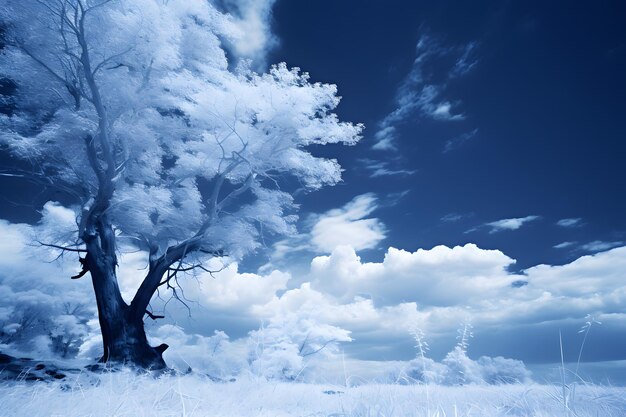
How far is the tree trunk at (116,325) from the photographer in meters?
9.71

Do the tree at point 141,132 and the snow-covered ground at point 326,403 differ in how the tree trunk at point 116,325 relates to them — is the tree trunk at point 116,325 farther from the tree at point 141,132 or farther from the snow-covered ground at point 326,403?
the snow-covered ground at point 326,403

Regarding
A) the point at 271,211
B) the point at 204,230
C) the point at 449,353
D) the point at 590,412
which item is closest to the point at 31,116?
the point at 204,230

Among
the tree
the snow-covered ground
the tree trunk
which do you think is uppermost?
the tree

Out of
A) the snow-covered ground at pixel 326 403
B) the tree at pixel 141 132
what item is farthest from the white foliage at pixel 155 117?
the snow-covered ground at pixel 326 403

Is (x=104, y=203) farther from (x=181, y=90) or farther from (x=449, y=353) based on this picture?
(x=449, y=353)

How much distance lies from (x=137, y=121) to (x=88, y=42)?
2234 millimetres

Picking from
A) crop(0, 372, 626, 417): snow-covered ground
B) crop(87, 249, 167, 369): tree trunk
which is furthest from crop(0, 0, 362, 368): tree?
crop(0, 372, 626, 417): snow-covered ground

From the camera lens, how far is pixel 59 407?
3.51m

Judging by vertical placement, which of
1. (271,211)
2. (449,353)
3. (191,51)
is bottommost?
(449,353)

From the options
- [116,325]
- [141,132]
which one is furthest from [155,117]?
[116,325]

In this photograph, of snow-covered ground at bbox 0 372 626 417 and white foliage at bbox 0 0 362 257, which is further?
white foliage at bbox 0 0 362 257

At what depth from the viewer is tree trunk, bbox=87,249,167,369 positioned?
31.9ft

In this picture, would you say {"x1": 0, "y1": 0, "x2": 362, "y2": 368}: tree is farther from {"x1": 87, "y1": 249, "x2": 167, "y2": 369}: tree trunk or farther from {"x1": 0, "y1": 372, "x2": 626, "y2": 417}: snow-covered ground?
{"x1": 0, "y1": 372, "x2": 626, "y2": 417}: snow-covered ground

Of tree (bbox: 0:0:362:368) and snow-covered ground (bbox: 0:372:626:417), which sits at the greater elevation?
tree (bbox: 0:0:362:368)
